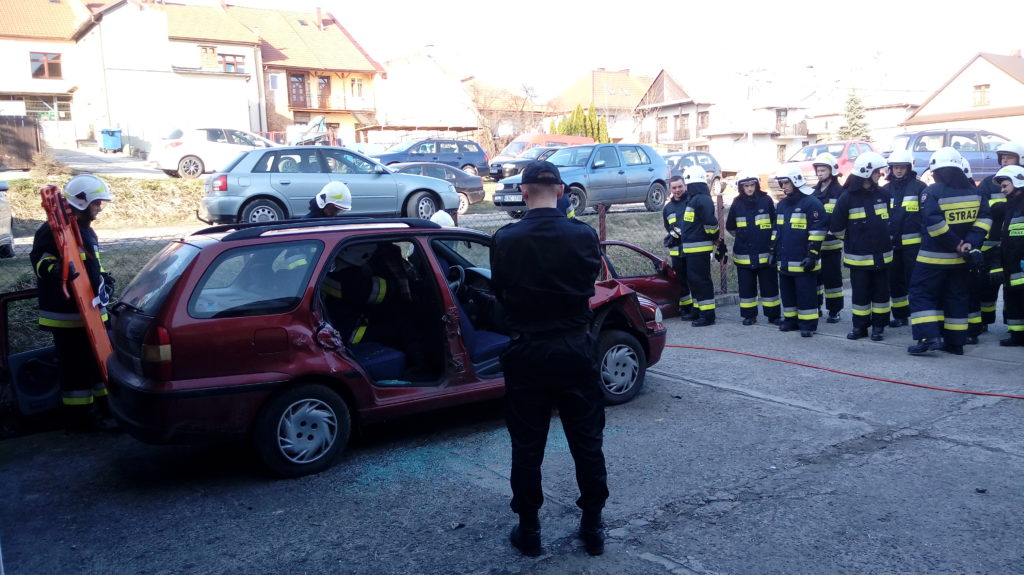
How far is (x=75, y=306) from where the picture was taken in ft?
19.6

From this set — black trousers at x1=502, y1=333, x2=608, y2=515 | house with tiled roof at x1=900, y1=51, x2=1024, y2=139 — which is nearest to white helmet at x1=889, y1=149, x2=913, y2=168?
black trousers at x1=502, y1=333, x2=608, y2=515

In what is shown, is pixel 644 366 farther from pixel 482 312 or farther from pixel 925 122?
pixel 925 122

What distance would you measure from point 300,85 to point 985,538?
53.4 meters

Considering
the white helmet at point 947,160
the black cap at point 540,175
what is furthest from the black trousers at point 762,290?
the black cap at point 540,175

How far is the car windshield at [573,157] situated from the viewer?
17.0 metres

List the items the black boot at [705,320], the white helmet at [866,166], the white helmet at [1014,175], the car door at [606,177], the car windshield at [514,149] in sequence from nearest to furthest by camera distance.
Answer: the white helmet at [1014,175] → the white helmet at [866,166] → the black boot at [705,320] → the car door at [606,177] → the car windshield at [514,149]

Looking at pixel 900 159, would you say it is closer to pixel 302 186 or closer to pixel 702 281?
pixel 702 281

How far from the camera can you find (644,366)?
655 centimetres

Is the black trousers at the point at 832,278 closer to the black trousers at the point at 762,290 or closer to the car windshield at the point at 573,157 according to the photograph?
the black trousers at the point at 762,290

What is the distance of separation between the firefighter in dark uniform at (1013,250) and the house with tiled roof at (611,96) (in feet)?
174

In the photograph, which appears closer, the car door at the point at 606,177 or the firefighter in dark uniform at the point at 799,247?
the firefighter in dark uniform at the point at 799,247

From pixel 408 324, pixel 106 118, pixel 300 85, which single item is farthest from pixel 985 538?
pixel 300 85

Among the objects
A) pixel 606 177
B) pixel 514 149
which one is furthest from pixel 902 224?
pixel 514 149

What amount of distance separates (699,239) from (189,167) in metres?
16.2
